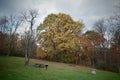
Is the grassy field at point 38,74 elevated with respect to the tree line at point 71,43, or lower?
lower

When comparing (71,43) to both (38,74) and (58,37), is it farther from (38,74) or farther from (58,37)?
(38,74)

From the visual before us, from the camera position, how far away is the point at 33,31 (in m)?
16.7

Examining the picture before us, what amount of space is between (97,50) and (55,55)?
21.8 ft

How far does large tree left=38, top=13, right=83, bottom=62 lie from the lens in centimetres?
2141

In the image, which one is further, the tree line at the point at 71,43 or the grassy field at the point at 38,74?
the tree line at the point at 71,43

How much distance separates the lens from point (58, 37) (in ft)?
69.7

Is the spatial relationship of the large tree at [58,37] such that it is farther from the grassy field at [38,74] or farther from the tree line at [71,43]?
the grassy field at [38,74]

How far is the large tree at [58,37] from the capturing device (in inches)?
843

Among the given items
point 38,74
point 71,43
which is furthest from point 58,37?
point 38,74

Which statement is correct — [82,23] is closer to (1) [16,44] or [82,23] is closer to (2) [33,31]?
(2) [33,31]

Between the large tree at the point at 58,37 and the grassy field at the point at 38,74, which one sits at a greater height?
the large tree at the point at 58,37

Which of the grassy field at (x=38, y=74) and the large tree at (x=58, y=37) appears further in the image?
the large tree at (x=58, y=37)

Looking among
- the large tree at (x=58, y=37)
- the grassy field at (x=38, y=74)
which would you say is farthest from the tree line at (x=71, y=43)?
the grassy field at (x=38, y=74)

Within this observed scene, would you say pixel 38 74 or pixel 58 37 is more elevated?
pixel 58 37
